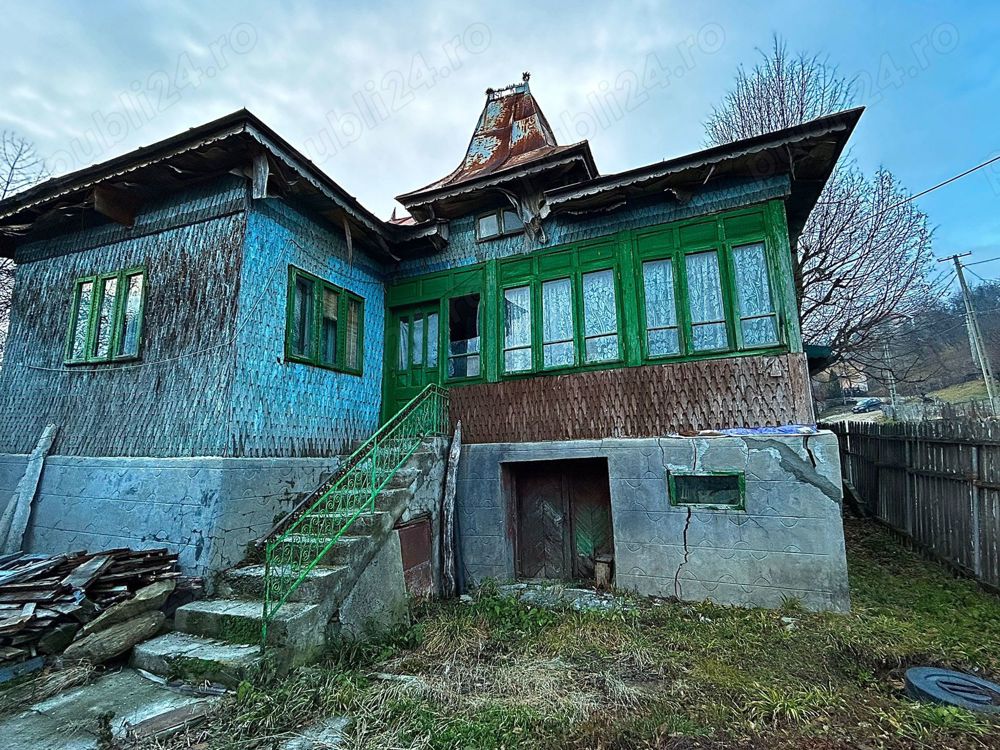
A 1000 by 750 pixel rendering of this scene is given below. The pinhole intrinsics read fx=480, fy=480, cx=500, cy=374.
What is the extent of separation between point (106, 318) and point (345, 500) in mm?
4623

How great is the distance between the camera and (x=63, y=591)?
15.2 feet

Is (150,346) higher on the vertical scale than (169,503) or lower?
higher

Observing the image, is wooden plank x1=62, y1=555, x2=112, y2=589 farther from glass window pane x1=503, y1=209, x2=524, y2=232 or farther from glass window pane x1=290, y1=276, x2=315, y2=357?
glass window pane x1=503, y1=209, x2=524, y2=232

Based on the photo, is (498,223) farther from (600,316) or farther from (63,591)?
(63,591)

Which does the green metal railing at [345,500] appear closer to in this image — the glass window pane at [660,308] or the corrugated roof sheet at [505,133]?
the glass window pane at [660,308]

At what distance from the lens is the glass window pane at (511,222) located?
805 centimetres

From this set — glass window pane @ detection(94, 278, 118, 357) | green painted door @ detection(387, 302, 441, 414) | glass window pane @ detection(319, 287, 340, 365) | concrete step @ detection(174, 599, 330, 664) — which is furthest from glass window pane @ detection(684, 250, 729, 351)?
glass window pane @ detection(94, 278, 118, 357)

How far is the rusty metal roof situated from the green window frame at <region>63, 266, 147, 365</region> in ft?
17.5

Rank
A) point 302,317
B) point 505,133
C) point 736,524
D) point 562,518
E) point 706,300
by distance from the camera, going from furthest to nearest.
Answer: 1. point 505,133
2. point 562,518
3. point 302,317
4. point 706,300
5. point 736,524

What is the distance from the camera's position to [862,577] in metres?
6.63

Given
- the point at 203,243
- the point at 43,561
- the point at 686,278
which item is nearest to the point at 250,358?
the point at 203,243

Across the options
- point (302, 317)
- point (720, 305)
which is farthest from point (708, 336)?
point (302, 317)

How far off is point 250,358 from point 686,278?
600 cm

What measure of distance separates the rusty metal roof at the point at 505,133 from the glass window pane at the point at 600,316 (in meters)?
3.48
